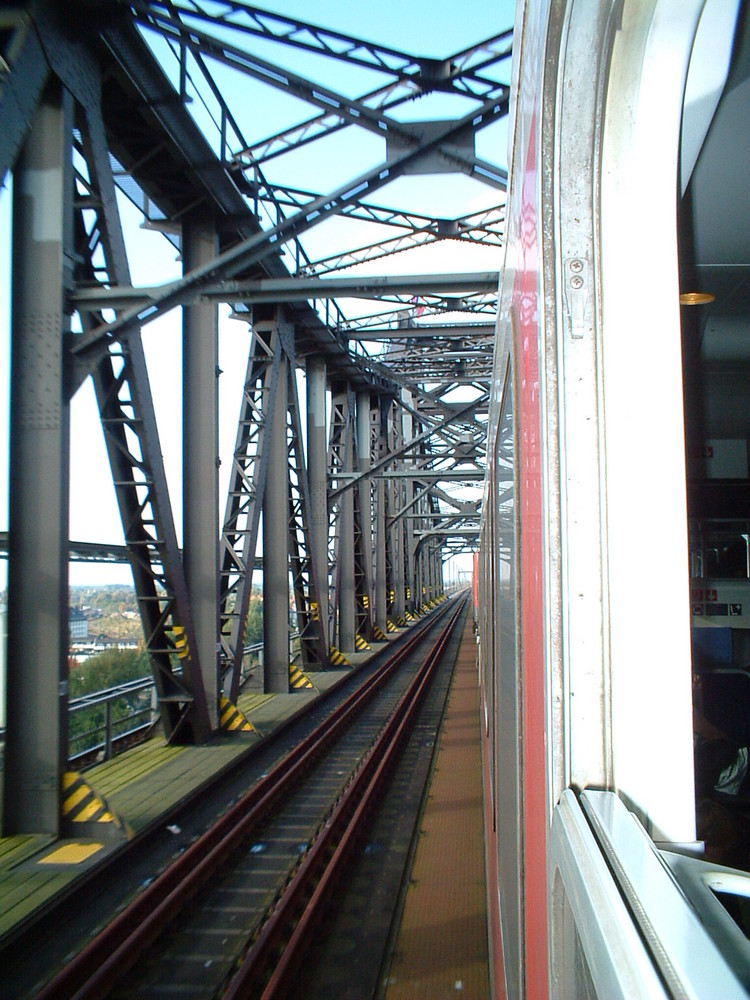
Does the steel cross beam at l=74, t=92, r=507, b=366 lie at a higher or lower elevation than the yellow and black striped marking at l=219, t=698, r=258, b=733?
higher

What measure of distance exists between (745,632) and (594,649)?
188 cm

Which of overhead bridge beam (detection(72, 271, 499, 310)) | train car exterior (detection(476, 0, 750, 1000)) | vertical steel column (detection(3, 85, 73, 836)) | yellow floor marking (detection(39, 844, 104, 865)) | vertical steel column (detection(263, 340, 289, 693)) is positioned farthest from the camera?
vertical steel column (detection(263, 340, 289, 693))

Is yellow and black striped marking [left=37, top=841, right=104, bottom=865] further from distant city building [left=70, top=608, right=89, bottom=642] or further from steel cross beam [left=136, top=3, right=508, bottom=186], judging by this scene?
steel cross beam [left=136, top=3, right=508, bottom=186]

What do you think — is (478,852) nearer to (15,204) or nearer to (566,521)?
(566,521)

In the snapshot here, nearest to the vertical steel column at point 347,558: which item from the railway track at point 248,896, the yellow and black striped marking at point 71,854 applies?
the railway track at point 248,896

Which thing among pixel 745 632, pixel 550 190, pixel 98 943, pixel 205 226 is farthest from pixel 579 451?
pixel 205 226

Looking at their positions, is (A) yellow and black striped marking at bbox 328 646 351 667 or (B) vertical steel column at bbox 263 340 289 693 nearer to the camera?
(B) vertical steel column at bbox 263 340 289 693

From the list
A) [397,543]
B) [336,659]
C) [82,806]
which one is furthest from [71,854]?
[397,543]

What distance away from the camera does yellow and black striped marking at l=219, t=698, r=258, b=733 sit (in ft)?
30.7

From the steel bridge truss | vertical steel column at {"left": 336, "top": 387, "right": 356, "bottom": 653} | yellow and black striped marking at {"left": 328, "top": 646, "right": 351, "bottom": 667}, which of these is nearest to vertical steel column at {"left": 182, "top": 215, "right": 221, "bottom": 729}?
the steel bridge truss

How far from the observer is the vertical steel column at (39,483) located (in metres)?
5.79

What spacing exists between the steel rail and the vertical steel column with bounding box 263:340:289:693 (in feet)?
11.8

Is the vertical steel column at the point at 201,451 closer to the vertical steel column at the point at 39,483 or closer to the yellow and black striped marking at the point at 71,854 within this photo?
the vertical steel column at the point at 39,483

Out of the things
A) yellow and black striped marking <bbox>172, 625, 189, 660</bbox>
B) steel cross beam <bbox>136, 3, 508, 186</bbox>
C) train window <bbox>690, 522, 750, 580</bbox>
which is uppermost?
steel cross beam <bbox>136, 3, 508, 186</bbox>
